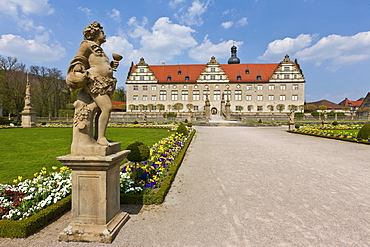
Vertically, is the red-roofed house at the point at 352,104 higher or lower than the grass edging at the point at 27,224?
higher

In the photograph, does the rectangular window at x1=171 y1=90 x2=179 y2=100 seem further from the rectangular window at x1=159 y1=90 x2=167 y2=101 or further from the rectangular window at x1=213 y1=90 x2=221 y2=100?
the rectangular window at x1=213 y1=90 x2=221 y2=100

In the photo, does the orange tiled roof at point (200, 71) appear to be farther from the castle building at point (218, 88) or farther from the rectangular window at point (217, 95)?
the rectangular window at point (217, 95)

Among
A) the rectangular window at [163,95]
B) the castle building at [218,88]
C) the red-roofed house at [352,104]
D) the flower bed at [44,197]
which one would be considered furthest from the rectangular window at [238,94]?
the red-roofed house at [352,104]

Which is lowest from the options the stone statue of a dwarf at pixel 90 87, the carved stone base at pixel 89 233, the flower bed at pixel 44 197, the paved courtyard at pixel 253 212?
the paved courtyard at pixel 253 212

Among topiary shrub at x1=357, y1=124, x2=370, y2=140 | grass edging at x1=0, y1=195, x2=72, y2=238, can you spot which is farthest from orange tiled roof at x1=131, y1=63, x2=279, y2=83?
grass edging at x1=0, y1=195, x2=72, y2=238

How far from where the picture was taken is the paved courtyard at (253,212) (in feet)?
8.86

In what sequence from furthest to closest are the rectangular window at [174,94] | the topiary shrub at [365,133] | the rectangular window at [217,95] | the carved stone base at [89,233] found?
the rectangular window at [174,94], the rectangular window at [217,95], the topiary shrub at [365,133], the carved stone base at [89,233]

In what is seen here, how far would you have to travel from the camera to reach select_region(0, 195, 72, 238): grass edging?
104 inches

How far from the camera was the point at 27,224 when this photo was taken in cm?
269

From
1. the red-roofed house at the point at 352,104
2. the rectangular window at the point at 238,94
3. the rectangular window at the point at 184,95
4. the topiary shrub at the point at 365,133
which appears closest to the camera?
the topiary shrub at the point at 365,133

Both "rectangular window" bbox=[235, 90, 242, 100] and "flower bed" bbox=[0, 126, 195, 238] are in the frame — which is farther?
"rectangular window" bbox=[235, 90, 242, 100]

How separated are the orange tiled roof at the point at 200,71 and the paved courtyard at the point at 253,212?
45.5m

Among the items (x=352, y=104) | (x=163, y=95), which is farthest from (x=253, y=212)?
(x=352, y=104)

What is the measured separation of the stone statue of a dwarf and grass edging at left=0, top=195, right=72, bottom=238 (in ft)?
3.56
